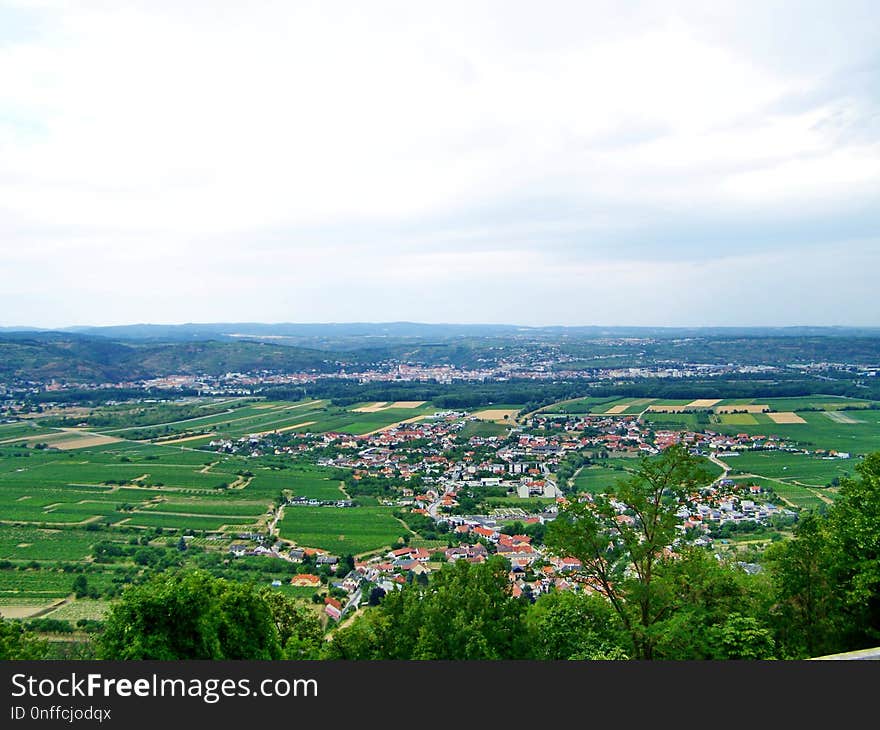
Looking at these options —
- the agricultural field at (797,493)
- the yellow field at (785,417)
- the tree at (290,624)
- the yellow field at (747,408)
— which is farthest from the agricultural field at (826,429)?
the tree at (290,624)

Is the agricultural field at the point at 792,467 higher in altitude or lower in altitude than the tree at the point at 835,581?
lower

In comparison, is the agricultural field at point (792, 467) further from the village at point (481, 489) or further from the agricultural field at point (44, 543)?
the agricultural field at point (44, 543)

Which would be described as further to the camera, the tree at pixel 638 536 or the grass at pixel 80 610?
the grass at pixel 80 610

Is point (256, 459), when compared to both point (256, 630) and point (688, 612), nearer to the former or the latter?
point (256, 630)

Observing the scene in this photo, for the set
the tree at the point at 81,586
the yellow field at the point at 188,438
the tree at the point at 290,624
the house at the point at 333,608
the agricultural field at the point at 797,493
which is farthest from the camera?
the yellow field at the point at 188,438

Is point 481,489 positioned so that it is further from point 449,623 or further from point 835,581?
point 835,581

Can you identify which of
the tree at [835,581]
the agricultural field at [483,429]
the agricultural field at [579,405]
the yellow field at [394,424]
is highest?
the tree at [835,581]
